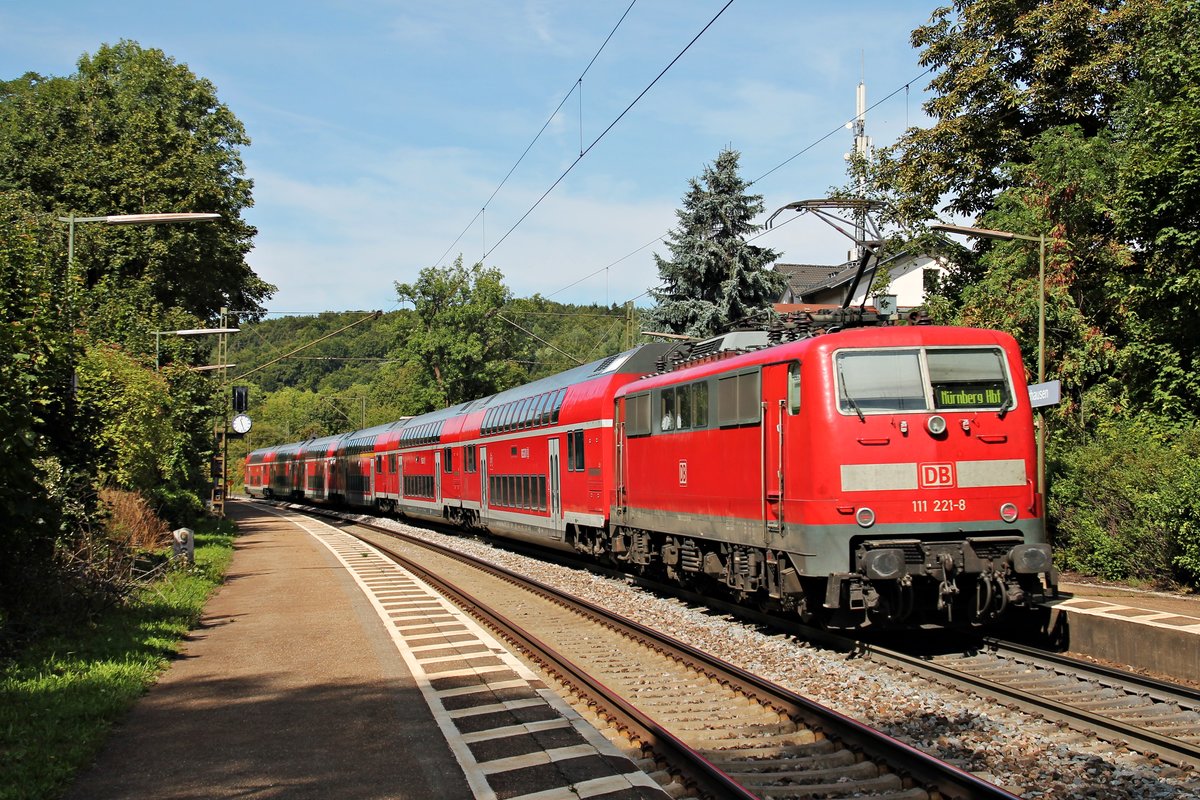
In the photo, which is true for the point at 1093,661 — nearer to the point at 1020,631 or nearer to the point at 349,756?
the point at 1020,631

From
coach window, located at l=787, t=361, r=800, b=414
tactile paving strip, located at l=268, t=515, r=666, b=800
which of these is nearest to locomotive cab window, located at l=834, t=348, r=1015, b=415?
coach window, located at l=787, t=361, r=800, b=414

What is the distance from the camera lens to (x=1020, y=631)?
11.5 metres

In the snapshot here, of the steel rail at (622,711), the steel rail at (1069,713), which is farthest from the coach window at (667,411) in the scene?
the steel rail at (1069,713)

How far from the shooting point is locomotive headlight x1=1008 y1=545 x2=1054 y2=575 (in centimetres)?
961

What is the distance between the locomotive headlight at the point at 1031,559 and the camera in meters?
9.61

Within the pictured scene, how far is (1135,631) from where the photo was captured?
975 centimetres

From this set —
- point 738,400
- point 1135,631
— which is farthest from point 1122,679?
point 738,400

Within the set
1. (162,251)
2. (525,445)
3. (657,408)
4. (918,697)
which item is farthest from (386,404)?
(918,697)

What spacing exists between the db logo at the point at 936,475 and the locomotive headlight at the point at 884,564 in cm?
81

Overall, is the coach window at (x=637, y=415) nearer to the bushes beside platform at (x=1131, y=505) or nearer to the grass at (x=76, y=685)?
the grass at (x=76, y=685)

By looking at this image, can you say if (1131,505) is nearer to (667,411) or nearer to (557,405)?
(667,411)

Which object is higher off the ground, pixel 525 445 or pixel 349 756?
pixel 525 445

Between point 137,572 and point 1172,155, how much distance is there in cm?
1780

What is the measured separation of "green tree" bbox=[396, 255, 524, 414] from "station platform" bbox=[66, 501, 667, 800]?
57.4 metres
